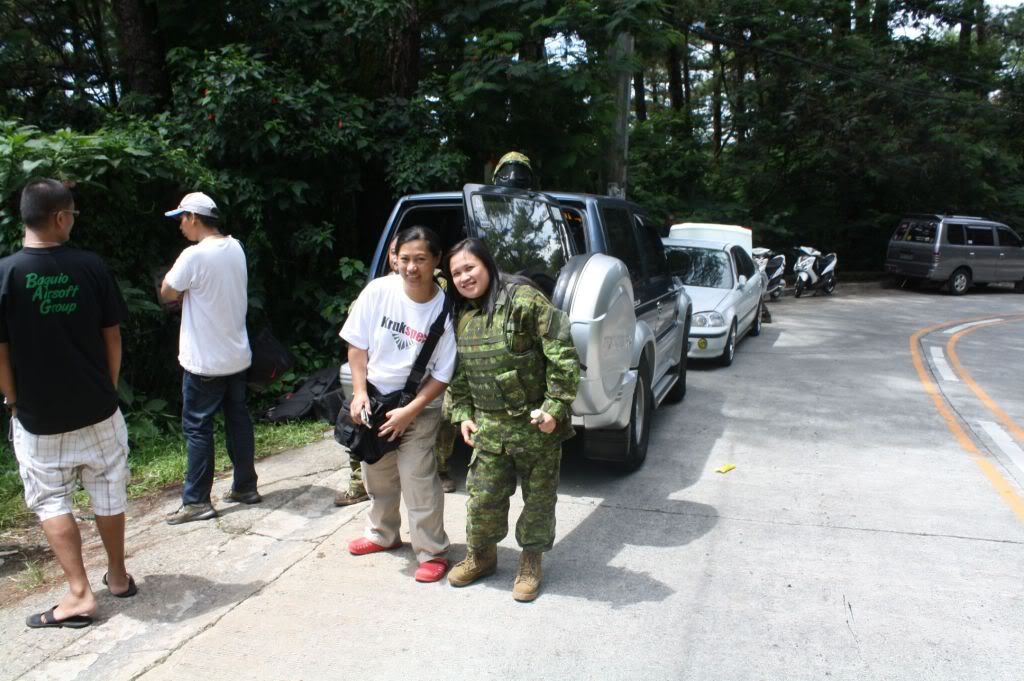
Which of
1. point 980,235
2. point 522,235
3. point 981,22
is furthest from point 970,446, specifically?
point 981,22

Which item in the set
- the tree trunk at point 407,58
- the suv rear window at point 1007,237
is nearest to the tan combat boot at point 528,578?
the tree trunk at point 407,58

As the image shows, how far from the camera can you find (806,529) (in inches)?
194

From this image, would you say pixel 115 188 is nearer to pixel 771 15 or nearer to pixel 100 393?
pixel 100 393

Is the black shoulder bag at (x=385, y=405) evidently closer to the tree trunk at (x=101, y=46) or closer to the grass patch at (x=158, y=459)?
the grass patch at (x=158, y=459)

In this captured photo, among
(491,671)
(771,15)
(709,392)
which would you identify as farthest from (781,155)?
(491,671)

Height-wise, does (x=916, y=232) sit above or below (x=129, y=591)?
above

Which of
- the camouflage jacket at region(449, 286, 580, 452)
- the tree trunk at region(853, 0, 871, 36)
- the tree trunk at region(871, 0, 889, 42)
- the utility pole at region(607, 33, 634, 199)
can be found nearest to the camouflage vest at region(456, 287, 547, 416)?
the camouflage jacket at region(449, 286, 580, 452)

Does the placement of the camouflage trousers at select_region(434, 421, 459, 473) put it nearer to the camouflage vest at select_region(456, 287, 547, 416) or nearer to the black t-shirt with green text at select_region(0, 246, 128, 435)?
the camouflage vest at select_region(456, 287, 547, 416)

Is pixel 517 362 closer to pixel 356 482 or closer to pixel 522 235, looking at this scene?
pixel 522 235

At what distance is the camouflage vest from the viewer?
3.79 metres

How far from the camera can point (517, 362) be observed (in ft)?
12.5

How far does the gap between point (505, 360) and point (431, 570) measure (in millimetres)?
1185

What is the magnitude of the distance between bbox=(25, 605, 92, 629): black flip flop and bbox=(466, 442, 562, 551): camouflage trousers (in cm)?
176

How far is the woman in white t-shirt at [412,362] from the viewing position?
3.94 m
